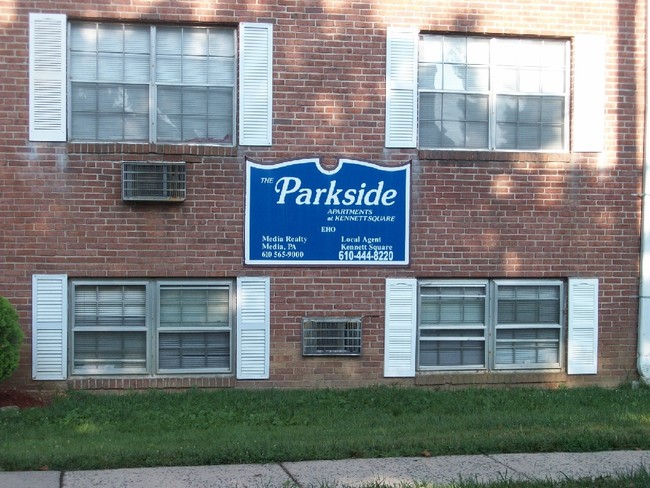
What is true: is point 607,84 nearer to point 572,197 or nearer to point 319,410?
point 572,197

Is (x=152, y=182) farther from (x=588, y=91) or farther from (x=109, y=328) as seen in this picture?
(x=588, y=91)

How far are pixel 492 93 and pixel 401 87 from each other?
120 cm

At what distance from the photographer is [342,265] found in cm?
1010

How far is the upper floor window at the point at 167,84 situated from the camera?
979cm

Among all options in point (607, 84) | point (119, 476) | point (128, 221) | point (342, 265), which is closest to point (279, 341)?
point (342, 265)

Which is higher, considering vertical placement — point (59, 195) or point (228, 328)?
point (59, 195)

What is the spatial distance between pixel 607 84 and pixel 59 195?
684 centimetres

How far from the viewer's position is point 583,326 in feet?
34.7

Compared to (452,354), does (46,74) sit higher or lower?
higher

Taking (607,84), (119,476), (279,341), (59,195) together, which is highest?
(607,84)

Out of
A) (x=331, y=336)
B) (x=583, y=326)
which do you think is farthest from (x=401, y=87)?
(x=583, y=326)

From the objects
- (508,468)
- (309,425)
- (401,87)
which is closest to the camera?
(508,468)

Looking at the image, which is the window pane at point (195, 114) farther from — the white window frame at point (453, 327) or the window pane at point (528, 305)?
the window pane at point (528, 305)

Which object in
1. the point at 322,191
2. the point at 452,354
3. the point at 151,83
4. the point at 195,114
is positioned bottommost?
the point at 452,354
